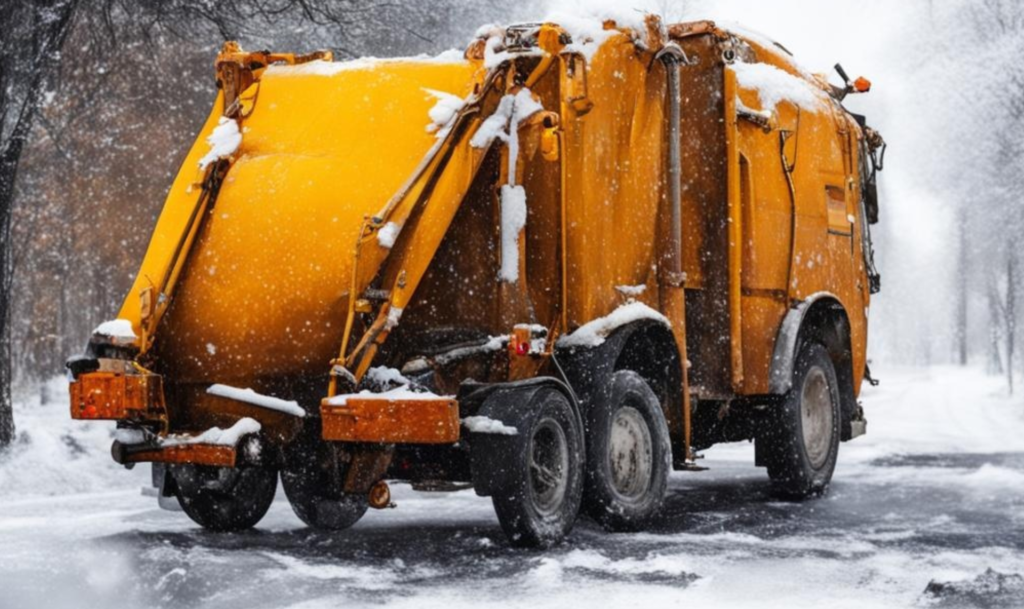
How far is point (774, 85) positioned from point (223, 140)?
3954 mm

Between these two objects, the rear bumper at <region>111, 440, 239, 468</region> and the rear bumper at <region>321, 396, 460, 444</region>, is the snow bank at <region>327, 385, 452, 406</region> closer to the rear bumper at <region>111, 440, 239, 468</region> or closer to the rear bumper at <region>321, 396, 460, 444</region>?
the rear bumper at <region>321, 396, 460, 444</region>

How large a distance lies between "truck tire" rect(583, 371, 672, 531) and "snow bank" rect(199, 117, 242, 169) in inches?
91.8

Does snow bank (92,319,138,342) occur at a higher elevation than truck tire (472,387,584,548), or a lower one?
higher

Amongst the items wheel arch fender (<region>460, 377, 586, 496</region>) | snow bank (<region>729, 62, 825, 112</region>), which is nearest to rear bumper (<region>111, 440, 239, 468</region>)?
wheel arch fender (<region>460, 377, 586, 496</region>)

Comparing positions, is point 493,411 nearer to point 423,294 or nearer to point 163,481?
point 423,294

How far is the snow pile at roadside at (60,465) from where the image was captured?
13.6 m

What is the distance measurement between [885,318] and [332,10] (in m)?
96.6

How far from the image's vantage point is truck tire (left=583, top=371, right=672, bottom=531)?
26.7 feet

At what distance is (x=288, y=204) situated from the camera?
7832mm

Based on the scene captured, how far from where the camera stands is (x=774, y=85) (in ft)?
34.2

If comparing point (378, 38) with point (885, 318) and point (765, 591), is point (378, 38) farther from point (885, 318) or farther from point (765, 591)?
point (885, 318)

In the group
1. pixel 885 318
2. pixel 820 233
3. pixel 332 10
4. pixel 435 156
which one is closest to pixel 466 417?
pixel 435 156

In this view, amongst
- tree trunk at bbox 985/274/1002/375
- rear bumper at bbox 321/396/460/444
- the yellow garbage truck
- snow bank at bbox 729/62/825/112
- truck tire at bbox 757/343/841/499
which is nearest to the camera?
rear bumper at bbox 321/396/460/444

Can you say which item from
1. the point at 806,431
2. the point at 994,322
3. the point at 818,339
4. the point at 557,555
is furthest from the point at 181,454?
the point at 994,322
